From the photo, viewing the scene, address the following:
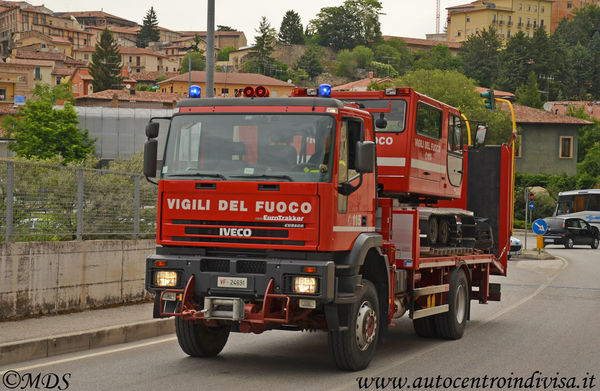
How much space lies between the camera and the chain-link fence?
12.6 metres

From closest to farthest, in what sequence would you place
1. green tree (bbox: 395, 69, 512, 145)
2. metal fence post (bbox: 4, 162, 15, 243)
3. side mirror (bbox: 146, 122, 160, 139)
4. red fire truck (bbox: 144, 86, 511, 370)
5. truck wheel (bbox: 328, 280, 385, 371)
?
red fire truck (bbox: 144, 86, 511, 370)
truck wheel (bbox: 328, 280, 385, 371)
side mirror (bbox: 146, 122, 160, 139)
metal fence post (bbox: 4, 162, 15, 243)
green tree (bbox: 395, 69, 512, 145)

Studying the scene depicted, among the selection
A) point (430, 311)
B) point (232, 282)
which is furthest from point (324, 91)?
point (430, 311)

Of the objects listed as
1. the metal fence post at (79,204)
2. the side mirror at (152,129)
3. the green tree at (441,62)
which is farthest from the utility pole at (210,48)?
the green tree at (441,62)

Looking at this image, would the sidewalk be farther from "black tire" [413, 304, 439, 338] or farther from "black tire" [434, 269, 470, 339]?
"black tire" [434, 269, 470, 339]

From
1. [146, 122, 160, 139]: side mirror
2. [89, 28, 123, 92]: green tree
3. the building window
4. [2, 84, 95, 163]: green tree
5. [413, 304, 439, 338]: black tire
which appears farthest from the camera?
[89, 28, 123, 92]: green tree

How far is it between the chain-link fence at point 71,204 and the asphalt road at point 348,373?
262 cm

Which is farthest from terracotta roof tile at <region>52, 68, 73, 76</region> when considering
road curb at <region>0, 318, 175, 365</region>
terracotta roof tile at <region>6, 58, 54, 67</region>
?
road curb at <region>0, 318, 175, 365</region>

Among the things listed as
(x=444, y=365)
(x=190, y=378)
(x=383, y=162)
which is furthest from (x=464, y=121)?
(x=190, y=378)

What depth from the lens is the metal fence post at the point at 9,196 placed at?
12.4 meters

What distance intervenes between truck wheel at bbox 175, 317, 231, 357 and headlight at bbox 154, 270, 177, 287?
814 millimetres

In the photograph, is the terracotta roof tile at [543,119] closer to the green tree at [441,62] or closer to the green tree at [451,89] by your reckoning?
the green tree at [451,89]

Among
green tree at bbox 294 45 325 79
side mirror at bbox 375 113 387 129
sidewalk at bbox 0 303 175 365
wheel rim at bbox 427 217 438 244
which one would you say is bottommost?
sidewalk at bbox 0 303 175 365

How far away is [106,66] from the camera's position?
497ft

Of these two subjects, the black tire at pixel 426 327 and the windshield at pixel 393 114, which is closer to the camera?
the windshield at pixel 393 114
